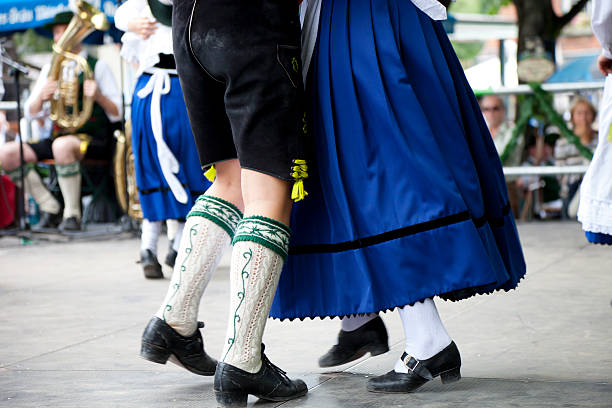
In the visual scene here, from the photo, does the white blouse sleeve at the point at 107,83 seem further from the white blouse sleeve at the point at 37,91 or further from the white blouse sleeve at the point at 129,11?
the white blouse sleeve at the point at 129,11

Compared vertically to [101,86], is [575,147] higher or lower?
lower

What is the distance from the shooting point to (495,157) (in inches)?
92.3

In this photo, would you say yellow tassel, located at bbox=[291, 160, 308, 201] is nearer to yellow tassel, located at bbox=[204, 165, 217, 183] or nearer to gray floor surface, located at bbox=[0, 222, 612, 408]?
yellow tassel, located at bbox=[204, 165, 217, 183]

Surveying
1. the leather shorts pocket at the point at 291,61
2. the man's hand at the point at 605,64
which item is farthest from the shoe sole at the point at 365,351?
the man's hand at the point at 605,64

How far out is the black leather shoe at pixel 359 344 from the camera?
2.52 metres

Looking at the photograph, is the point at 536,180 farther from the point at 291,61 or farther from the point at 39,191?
the point at 291,61

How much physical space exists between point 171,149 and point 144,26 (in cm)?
69

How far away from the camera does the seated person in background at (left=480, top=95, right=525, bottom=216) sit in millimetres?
7859

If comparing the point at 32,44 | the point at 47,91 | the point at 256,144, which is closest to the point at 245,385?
the point at 256,144

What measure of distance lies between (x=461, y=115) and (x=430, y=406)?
2.37 ft

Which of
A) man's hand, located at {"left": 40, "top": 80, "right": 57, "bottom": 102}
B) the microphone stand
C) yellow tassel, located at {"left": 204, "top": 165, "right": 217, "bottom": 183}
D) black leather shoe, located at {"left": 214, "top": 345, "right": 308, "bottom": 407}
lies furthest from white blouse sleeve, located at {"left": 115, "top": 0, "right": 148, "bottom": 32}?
man's hand, located at {"left": 40, "top": 80, "right": 57, "bottom": 102}

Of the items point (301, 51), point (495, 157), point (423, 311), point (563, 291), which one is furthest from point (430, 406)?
point (563, 291)

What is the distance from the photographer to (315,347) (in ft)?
9.57

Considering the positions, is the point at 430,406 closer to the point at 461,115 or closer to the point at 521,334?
the point at 461,115
